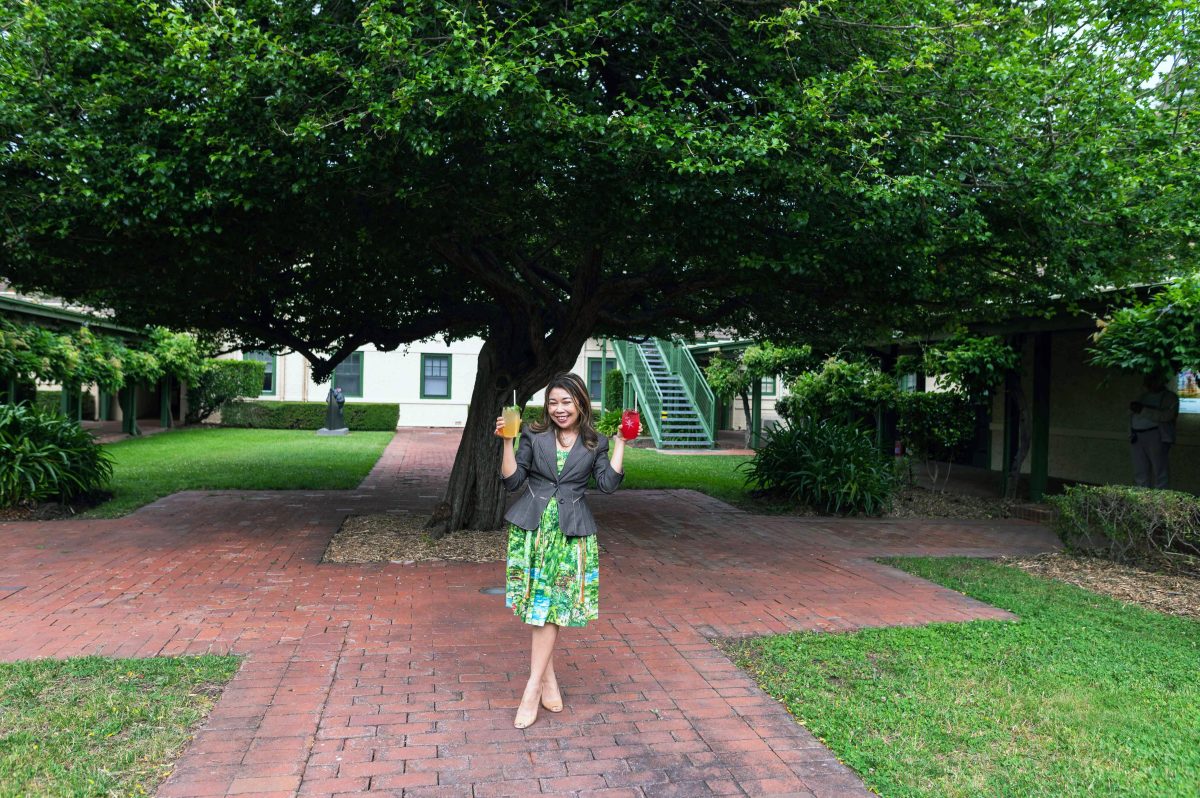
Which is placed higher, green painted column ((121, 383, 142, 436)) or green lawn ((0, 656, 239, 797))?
green painted column ((121, 383, 142, 436))

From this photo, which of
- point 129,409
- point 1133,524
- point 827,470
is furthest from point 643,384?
point 1133,524

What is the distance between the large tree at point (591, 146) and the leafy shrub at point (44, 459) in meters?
2.40

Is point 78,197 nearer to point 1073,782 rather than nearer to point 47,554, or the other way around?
point 47,554

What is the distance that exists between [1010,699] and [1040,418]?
7903mm

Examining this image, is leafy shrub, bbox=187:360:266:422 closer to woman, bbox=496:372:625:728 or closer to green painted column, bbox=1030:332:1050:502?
green painted column, bbox=1030:332:1050:502

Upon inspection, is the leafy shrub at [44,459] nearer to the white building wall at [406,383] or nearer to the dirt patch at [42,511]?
the dirt patch at [42,511]

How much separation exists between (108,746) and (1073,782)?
398cm

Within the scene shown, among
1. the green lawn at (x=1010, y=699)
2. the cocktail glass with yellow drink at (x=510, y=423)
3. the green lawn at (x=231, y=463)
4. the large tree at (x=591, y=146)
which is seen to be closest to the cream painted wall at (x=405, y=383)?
the green lawn at (x=231, y=463)

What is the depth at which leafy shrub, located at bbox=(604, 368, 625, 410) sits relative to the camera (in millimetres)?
24281

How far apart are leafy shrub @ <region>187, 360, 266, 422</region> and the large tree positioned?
16629mm

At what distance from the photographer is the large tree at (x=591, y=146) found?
217 inches

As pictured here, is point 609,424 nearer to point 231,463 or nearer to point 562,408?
point 562,408

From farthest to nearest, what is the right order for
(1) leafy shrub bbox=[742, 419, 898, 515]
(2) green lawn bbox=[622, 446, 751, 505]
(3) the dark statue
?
(3) the dark statue → (2) green lawn bbox=[622, 446, 751, 505] → (1) leafy shrub bbox=[742, 419, 898, 515]

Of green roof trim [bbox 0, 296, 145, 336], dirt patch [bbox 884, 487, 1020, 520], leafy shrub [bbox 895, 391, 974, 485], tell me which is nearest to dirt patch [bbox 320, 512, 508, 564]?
dirt patch [bbox 884, 487, 1020, 520]
